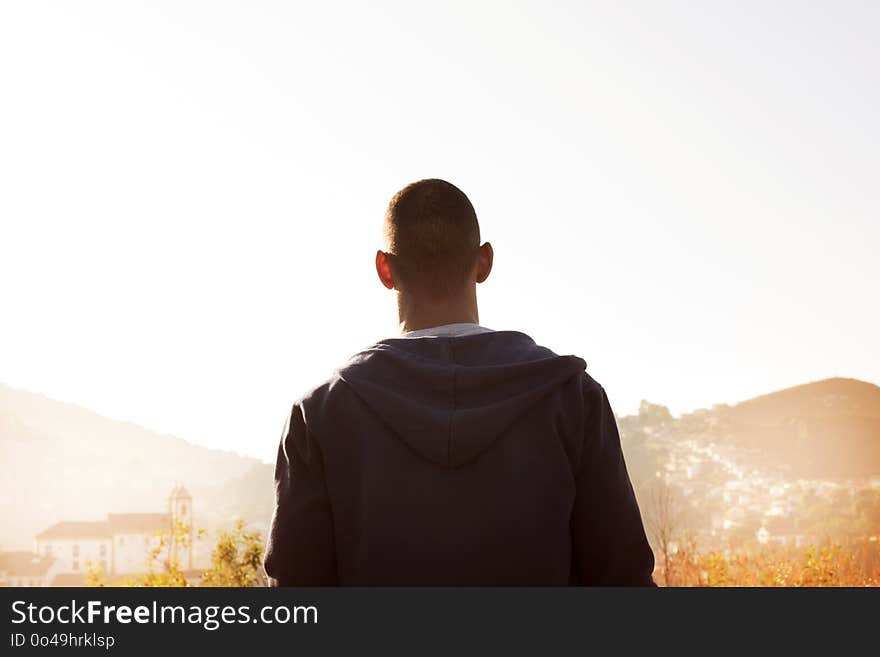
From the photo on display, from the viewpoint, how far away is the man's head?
1.85 meters

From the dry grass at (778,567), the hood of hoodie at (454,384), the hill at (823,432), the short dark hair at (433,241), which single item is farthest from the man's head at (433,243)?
the hill at (823,432)

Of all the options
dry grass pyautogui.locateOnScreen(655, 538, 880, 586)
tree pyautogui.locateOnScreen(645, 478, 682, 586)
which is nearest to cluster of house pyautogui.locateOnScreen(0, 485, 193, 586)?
tree pyautogui.locateOnScreen(645, 478, 682, 586)

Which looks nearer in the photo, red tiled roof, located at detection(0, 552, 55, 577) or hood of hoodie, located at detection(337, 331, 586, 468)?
hood of hoodie, located at detection(337, 331, 586, 468)

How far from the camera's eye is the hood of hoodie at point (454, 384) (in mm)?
1671

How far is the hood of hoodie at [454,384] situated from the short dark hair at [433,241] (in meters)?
0.13

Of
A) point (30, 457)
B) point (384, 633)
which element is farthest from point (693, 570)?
point (30, 457)

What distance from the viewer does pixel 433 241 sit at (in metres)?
1.85

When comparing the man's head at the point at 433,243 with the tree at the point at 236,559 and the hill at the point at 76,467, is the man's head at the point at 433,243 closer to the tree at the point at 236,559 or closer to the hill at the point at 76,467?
the tree at the point at 236,559

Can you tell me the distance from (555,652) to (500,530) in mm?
362

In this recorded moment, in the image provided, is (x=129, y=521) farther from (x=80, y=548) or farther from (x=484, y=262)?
(x=484, y=262)

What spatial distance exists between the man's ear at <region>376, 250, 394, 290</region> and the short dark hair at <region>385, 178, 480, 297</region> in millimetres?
21

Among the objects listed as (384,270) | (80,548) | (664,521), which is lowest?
(664,521)

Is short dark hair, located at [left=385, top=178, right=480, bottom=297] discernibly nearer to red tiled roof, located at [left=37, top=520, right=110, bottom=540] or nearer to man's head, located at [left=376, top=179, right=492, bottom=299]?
man's head, located at [left=376, top=179, right=492, bottom=299]

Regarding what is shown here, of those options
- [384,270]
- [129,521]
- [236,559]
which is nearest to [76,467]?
[129,521]
